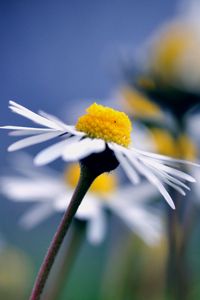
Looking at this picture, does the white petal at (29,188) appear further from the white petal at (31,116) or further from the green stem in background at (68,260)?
the white petal at (31,116)

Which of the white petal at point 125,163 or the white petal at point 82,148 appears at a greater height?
the white petal at point 82,148

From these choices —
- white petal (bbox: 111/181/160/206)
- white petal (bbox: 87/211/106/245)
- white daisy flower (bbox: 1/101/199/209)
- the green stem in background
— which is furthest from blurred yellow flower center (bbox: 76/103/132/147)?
white petal (bbox: 111/181/160/206)

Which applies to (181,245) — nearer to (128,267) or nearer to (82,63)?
(128,267)

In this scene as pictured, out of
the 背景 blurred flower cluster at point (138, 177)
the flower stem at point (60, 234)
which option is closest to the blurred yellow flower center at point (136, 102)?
the 背景 blurred flower cluster at point (138, 177)

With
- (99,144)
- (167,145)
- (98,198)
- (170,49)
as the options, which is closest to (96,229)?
(98,198)

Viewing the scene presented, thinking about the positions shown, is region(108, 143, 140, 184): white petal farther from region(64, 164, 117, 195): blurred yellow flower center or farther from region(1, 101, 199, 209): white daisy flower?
region(64, 164, 117, 195): blurred yellow flower center

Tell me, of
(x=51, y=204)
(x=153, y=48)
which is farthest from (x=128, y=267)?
(x=153, y=48)

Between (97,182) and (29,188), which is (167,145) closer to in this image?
(97,182)
